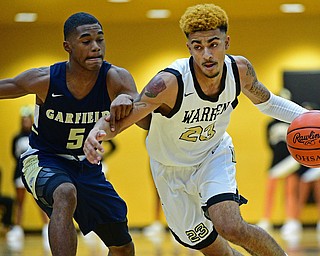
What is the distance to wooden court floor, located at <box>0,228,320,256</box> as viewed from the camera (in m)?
8.25

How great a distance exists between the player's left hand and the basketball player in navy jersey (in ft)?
1.35

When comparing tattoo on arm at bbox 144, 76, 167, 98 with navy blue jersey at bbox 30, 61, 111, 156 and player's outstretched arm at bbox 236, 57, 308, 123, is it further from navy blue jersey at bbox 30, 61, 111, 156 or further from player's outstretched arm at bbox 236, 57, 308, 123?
player's outstretched arm at bbox 236, 57, 308, 123

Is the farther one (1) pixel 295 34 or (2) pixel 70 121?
(1) pixel 295 34

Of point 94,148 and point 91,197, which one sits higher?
point 94,148

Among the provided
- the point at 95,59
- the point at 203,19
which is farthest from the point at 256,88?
the point at 95,59

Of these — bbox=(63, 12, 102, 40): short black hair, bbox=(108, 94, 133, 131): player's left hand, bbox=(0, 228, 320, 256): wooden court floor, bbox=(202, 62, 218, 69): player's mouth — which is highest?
bbox=(63, 12, 102, 40): short black hair

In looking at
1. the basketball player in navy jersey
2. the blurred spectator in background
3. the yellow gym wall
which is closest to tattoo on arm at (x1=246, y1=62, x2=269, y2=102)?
the basketball player in navy jersey

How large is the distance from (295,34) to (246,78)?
863cm

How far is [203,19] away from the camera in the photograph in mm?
4348

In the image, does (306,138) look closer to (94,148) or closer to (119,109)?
(119,109)

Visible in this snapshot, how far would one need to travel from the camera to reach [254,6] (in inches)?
479

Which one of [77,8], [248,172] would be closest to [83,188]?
[77,8]

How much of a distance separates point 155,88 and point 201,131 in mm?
513

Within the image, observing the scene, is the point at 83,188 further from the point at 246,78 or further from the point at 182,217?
the point at 246,78
